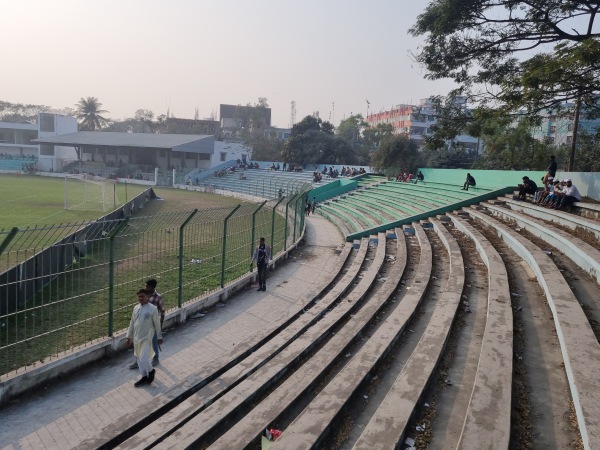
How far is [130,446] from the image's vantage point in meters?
4.28

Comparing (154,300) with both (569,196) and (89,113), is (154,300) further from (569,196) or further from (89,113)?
(89,113)

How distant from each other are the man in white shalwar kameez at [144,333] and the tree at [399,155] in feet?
93.0

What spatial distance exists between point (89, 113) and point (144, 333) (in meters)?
86.1

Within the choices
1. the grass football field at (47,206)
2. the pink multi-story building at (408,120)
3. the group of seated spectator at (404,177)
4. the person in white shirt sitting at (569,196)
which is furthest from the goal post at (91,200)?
the pink multi-story building at (408,120)

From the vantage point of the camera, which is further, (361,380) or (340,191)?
(340,191)

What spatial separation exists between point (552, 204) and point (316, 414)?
11.6 metres

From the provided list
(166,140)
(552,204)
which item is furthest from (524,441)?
(166,140)

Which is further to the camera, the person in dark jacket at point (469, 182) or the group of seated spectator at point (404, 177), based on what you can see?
the group of seated spectator at point (404, 177)

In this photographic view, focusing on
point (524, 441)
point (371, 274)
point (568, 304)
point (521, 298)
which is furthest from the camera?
point (371, 274)

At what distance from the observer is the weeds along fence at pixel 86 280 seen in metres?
6.37

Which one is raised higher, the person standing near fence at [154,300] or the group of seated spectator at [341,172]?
the group of seated spectator at [341,172]

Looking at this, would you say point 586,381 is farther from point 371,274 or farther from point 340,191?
point 340,191

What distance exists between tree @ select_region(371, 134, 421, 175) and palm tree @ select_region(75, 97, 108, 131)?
65.8 metres

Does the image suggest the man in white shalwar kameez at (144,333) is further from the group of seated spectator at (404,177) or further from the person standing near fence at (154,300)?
the group of seated spectator at (404,177)
